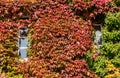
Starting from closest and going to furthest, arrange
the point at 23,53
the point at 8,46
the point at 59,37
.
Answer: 1. the point at 8,46
2. the point at 59,37
3. the point at 23,53

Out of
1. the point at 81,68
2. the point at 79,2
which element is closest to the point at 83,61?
the point at 81,68

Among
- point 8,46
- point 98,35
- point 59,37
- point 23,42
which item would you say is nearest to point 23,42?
point 23,42

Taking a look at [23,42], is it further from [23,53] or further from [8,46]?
[8,46]

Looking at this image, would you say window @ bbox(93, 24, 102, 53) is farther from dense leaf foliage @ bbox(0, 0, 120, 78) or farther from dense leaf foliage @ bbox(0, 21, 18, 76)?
dense leaf foliage @ bbox(0, 21, 18, 76)

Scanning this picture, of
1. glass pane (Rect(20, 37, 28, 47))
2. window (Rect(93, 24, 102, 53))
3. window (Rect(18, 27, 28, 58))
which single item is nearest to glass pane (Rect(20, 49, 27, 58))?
window (Rect(18, 27, 28, 58))

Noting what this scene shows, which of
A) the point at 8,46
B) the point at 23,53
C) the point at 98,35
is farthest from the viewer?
the point at 98,35

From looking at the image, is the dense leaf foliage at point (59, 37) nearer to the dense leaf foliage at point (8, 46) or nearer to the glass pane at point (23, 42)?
the dense leaf foliage at point (8, 46)

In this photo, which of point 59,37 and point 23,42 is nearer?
point 59,37

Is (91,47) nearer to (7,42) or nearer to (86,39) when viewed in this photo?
(86,39)

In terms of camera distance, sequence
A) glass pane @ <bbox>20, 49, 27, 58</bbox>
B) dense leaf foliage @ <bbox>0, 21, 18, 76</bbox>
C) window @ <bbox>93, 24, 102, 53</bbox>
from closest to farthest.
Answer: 1. dense leaf foliage @ <bbox>0, 21, 18, 76</bbox>
2. glass pane @ <bbox>20, 49, 27, 58</bbox>
3. window @ <bbox>93, 24, 102, 53</bbox>

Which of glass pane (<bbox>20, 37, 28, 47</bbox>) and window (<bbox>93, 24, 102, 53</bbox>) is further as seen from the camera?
window (<bbox>93, 24, 102, 53</bbox>)

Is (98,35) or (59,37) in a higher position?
(59,37)

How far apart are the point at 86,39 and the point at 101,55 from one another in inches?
32.2

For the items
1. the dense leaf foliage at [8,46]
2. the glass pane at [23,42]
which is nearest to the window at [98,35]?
the glass pane at [23,42]
